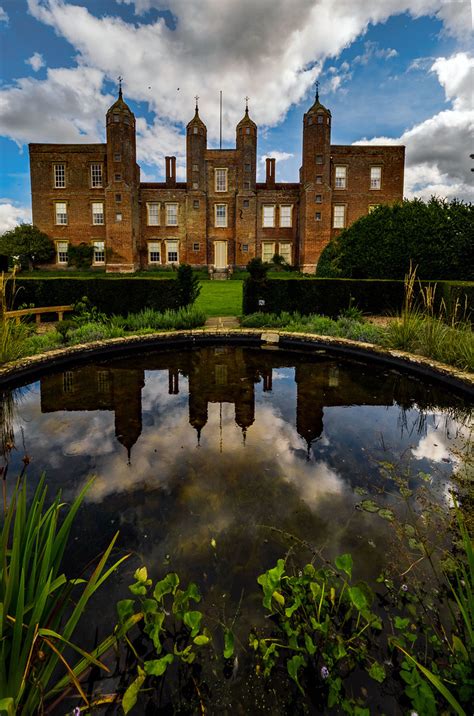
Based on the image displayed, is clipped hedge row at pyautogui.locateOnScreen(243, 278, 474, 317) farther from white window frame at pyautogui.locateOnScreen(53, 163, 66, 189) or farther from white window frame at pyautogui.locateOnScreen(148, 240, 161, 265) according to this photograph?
white window frame at pyautogui.locateOnScreen(53, 163, 66, 189)

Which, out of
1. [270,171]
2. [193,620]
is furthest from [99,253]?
[193,620]

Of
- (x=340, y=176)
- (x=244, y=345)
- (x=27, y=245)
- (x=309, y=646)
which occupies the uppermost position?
(x=340, y=176)

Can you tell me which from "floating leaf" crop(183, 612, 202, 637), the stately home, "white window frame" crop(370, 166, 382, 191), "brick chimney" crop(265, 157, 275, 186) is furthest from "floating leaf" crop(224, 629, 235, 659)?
"brick chimney" crop(265, 157, 275, 186)

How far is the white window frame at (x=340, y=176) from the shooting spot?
30.2 meters

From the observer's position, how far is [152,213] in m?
31.2

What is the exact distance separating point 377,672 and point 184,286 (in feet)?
33.8

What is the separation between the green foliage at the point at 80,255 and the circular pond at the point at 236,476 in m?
26.1

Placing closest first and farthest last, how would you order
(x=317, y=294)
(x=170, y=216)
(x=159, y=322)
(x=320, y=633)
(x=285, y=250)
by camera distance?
(x=320, y=633)
(x=159, y=322)
(x=317, y=294)
(x=170, y=216)
(x=285, y=250)

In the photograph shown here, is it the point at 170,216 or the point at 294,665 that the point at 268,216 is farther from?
the point at 294,665

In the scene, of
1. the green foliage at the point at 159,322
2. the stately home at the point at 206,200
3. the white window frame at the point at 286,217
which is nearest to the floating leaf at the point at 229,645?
the green foliage at the point at 159,322

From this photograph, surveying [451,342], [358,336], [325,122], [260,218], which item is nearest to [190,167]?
[260,218]

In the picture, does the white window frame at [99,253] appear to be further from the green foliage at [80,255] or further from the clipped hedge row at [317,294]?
the clipped hedge row at [317,294]

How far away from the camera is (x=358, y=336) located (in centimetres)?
856

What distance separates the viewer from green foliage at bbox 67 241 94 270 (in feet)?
96.8
